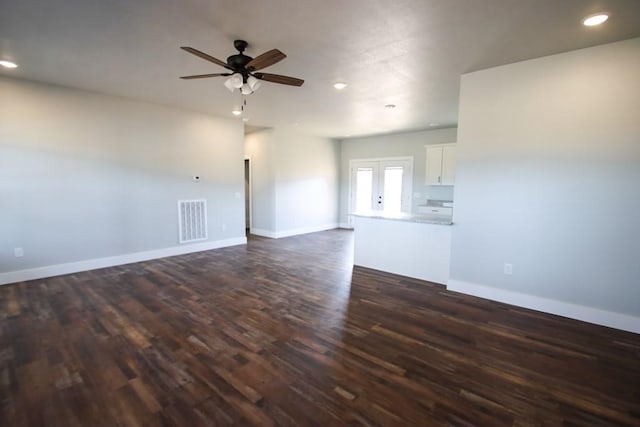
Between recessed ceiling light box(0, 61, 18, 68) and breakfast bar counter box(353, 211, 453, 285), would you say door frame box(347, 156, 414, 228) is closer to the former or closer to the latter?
breakfast bar counter box(353, 211, 453, 285)

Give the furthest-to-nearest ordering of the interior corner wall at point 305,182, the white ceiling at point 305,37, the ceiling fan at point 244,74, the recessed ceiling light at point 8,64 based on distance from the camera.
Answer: the interior corner wall at point 305,182
the recessed ceiling light at point 8,64
the ceiling fan at point 244,74
the white ceiling at point 305,37

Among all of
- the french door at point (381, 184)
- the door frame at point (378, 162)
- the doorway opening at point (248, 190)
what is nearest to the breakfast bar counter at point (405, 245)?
the door frame at point (378, 162)

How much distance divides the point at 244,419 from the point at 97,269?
412 centimetres

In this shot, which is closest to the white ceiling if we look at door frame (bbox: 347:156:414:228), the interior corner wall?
the interior corner wall

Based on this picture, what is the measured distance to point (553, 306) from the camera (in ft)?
10.3

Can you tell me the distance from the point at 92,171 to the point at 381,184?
6.40 meters

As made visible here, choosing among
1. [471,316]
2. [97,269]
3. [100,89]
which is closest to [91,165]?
[100,89]

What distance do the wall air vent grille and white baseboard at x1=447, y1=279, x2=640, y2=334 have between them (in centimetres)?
456

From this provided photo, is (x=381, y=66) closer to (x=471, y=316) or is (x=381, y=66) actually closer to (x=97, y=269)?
(x=471, y=316)

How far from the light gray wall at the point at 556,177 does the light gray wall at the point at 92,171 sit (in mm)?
4690

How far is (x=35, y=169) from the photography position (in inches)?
158

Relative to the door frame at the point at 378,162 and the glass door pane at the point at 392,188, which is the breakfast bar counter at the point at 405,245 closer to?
the door frame at the point at 378,162

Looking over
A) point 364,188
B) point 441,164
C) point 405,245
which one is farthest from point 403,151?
point 405,245

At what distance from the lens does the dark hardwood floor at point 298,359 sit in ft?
5.84
